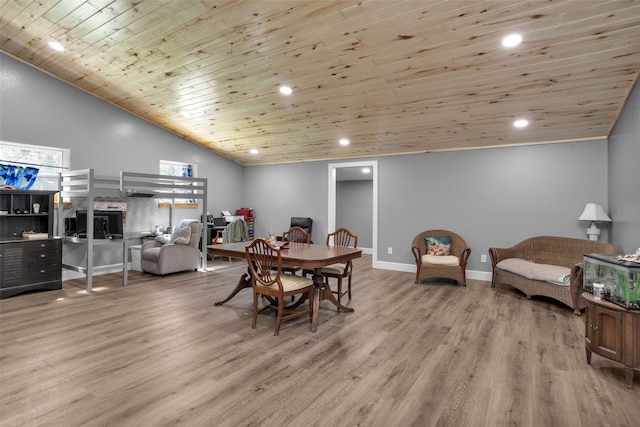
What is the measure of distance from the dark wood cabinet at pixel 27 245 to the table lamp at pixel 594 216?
7226mm

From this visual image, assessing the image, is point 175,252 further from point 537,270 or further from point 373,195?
point 537,270

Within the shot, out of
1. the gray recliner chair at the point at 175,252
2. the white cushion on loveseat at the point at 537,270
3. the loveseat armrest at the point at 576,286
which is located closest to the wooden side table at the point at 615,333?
the loveseat armrest at the point at 576,286

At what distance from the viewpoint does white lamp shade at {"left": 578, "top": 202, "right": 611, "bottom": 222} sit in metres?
4.27

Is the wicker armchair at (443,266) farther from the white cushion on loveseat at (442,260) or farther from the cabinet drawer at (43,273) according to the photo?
the cabinet drawer at (43,273)

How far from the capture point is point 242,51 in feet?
11.8

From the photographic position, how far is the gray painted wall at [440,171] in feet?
14.8

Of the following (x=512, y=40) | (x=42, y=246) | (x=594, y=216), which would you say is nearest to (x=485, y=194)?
(x=594, y=216)

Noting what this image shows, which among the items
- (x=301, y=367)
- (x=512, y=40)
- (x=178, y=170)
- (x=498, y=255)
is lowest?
(x=301, y=367)

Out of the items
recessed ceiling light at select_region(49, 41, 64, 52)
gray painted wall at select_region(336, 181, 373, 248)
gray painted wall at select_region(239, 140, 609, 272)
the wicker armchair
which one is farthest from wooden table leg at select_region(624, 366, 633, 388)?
gray painted wall at select_region(336, 181, 373, 248)

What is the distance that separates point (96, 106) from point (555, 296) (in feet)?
24.2

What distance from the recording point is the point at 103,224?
5055mm

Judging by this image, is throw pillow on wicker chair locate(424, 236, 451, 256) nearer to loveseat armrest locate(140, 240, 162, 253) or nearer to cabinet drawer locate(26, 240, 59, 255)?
loveseat armrest locate(140, 240, 162, 253)

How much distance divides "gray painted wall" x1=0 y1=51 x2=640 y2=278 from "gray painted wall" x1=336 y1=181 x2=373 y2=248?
2.00 metres

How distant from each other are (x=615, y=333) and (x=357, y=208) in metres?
6.84
